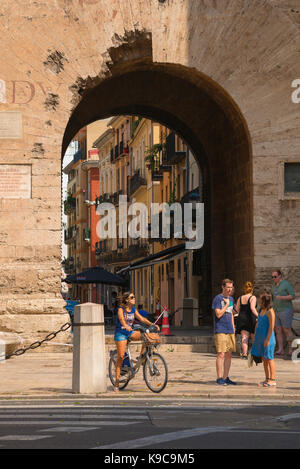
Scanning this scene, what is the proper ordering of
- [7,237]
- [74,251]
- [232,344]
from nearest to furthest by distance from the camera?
[232,344]
[7,237]
[74,251]

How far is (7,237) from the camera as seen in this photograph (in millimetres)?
21344

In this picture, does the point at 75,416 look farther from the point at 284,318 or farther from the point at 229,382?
the point at 284,318

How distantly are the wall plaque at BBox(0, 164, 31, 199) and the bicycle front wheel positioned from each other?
7.79 m

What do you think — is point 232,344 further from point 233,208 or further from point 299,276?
point 233,208

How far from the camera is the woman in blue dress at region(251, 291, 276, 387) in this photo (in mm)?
15070

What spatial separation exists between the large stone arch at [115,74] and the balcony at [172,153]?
20.6 meters

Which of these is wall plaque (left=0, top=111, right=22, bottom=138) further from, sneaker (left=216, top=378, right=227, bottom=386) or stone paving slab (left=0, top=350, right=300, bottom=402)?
sneaker (left=216, top=378, right=227, bottom=386)

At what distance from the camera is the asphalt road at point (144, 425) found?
9109 millimetres

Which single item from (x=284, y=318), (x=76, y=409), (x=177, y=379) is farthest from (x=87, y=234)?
(x=76, y=409)

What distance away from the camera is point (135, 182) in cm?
6375

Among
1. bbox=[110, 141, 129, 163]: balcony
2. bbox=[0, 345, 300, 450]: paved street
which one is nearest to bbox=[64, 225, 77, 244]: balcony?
bbox=[110, 141, 129, 163]: balcony

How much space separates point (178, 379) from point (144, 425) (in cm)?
537

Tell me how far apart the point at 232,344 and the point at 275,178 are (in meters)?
7.36
